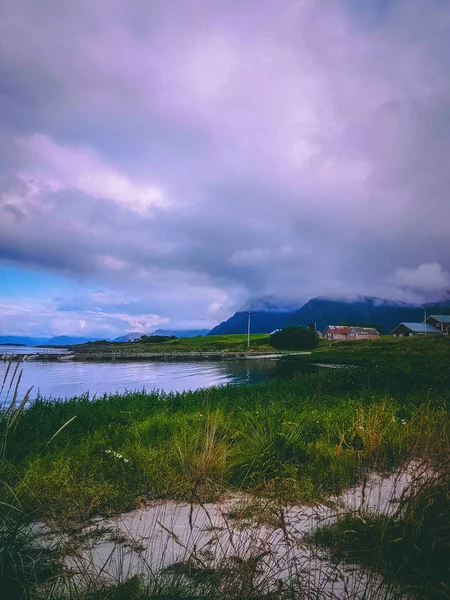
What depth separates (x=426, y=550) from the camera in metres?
3.61

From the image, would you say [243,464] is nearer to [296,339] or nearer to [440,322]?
[296,339]

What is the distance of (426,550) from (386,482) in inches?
144

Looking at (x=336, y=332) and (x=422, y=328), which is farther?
(x=336, y=332)

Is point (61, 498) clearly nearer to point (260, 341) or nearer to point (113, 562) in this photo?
point (113, 562)

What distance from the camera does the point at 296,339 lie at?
4112 inches

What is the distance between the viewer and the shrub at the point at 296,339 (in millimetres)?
103562

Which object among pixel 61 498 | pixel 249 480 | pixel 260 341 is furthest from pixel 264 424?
pixel 260 341

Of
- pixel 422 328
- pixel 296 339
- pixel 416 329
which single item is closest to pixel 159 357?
pixel 296 339

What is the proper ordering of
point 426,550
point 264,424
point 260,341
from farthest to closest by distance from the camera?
point 260,341
point 264,424
point 426,550

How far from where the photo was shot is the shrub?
103562mm

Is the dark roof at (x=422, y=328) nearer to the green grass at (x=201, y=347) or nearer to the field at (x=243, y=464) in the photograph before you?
the green grass at (x=201, y=347)

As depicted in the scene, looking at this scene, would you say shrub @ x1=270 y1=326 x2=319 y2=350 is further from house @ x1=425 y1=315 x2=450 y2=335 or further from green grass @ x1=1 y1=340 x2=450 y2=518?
green grass @ x1=1 y1=340 x2=450 y2=518

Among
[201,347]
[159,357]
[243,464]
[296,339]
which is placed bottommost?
[159,357]

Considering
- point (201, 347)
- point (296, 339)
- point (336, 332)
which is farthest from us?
point (336, 332)
